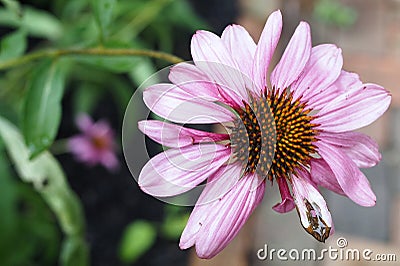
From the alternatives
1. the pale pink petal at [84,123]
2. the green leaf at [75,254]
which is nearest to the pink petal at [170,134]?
the green leaf at [75,254]

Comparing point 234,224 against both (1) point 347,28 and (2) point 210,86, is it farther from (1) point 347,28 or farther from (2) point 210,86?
(1) point 347,28

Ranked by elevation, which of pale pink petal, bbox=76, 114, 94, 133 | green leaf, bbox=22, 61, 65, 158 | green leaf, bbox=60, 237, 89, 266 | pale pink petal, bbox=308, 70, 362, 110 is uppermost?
pale pink petal, bbox=308, 70, 362, 110

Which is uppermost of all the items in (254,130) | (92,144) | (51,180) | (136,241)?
(254,130)

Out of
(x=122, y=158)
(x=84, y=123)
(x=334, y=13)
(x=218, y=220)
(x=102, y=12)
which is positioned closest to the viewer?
(x=218, y=220)

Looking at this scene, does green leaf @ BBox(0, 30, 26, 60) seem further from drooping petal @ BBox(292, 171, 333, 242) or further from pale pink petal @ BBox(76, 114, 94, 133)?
pale pink petal @ BBox(76, 114, 94, 133)

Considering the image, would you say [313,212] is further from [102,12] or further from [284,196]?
[102,12]

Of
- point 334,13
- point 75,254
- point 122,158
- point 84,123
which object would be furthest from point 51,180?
point 334,13

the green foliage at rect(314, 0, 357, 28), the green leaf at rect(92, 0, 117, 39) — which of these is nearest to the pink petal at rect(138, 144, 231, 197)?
the green leaf at rect(92, 0, 117, 39)

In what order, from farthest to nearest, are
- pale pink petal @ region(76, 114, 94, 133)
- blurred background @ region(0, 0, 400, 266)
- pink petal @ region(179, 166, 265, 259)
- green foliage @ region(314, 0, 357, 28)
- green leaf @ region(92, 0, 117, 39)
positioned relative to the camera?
green foliage @ region(314, 0, 357, 28) → pale pink petal @ region(76, 114, 94, 133) → blurred background @ region(0, 0, 400, 266) → green leaf @ region(92, 0, 117, 39) → pink petal @ region(179, 166, 265, 259)

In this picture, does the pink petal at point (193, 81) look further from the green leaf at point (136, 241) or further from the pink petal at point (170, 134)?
the green leaf at point (136, 241)
